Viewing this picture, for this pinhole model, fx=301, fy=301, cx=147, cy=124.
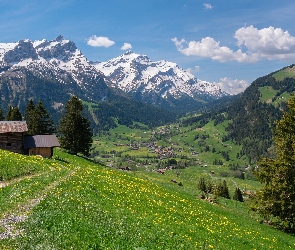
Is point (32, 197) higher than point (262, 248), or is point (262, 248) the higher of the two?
point (32, 197)

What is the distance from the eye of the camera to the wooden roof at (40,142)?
55938 millimetres

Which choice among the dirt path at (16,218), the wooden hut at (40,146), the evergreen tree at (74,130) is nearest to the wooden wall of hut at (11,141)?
the wooden hut at (40,146)

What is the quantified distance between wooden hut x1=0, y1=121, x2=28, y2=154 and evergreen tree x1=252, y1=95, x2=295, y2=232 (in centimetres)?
4074

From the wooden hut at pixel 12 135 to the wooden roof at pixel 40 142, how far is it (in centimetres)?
161

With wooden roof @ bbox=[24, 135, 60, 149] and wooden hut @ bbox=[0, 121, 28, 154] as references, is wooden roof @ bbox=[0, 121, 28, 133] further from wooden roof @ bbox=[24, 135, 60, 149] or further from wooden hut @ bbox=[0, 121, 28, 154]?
wooden roof @ bbox=[24, 135, 60, 149]

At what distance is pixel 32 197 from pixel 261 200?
2934cm

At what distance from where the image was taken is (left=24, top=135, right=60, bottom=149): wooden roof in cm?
5594

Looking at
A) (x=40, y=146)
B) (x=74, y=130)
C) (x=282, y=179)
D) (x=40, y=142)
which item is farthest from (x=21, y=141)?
(x=282, y=179)

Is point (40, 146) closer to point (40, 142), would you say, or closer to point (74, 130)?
point (40, 142)

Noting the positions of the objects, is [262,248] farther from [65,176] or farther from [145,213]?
[65,176]

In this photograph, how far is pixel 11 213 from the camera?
61.3 feet

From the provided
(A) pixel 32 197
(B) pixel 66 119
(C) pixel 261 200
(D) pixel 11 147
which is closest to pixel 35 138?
(D) pixel 11 147

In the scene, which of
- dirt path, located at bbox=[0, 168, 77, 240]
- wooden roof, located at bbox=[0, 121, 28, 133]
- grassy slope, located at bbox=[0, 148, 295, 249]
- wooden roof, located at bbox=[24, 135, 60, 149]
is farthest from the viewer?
wooden roof, located at bbox=[24, 135, 60, 149]

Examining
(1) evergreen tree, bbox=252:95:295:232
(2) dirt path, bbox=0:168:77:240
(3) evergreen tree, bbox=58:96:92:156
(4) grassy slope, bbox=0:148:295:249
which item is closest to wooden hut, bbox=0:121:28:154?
(3) evergreen tree, bbox=58:96:92:156
